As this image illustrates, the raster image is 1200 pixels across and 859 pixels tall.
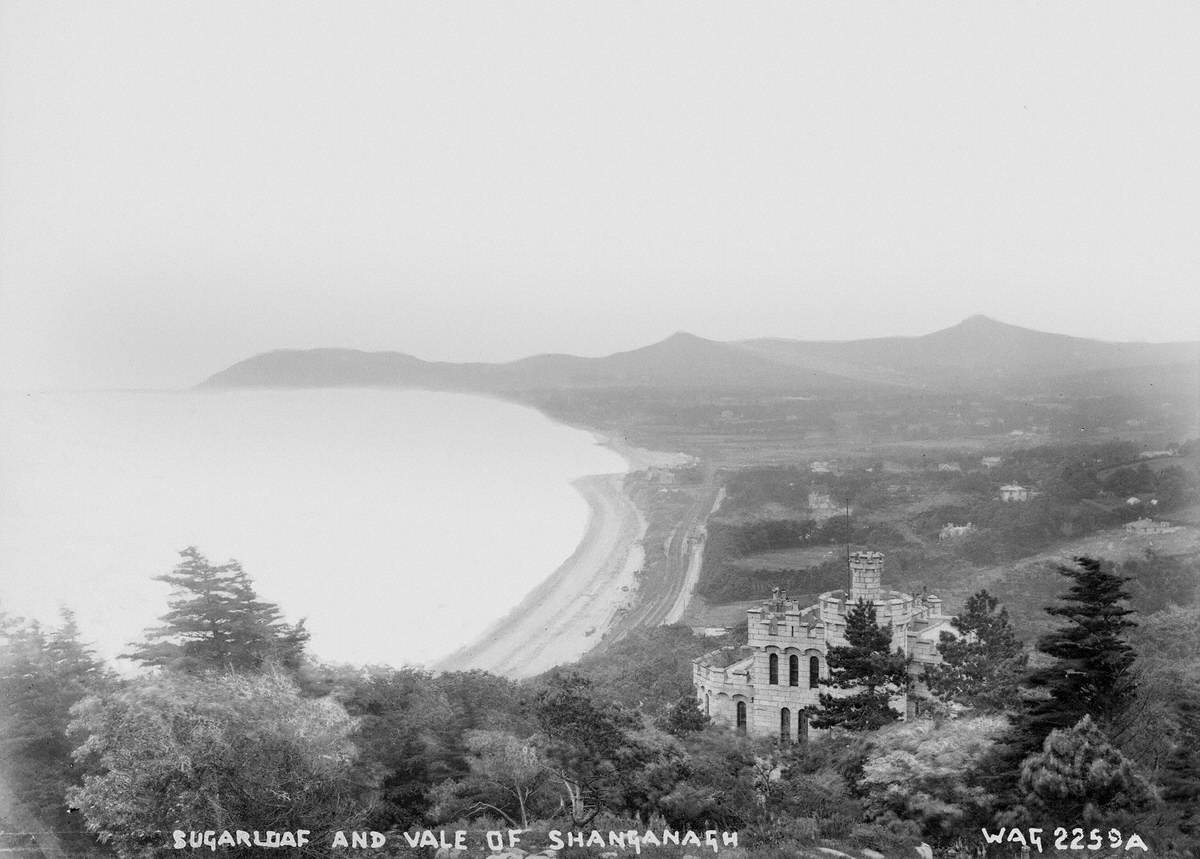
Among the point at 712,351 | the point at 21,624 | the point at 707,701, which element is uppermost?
the point at 712,351

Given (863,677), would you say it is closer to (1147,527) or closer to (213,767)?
(213,767)

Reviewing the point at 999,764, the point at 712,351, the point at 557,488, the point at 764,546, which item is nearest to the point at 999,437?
the point at 764,546

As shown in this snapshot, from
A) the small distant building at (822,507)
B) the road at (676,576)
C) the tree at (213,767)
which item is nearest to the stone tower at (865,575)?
the small distant building at (822,507)

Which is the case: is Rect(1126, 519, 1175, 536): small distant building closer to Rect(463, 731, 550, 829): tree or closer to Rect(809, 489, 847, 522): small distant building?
Rect(809, 489, 847, 522): small distant building

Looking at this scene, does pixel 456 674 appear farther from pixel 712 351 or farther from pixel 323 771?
pixel 712 351

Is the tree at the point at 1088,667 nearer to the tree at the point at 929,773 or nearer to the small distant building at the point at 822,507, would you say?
the tree at the point at 929,773

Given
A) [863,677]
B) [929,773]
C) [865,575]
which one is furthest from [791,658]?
[929,773]
